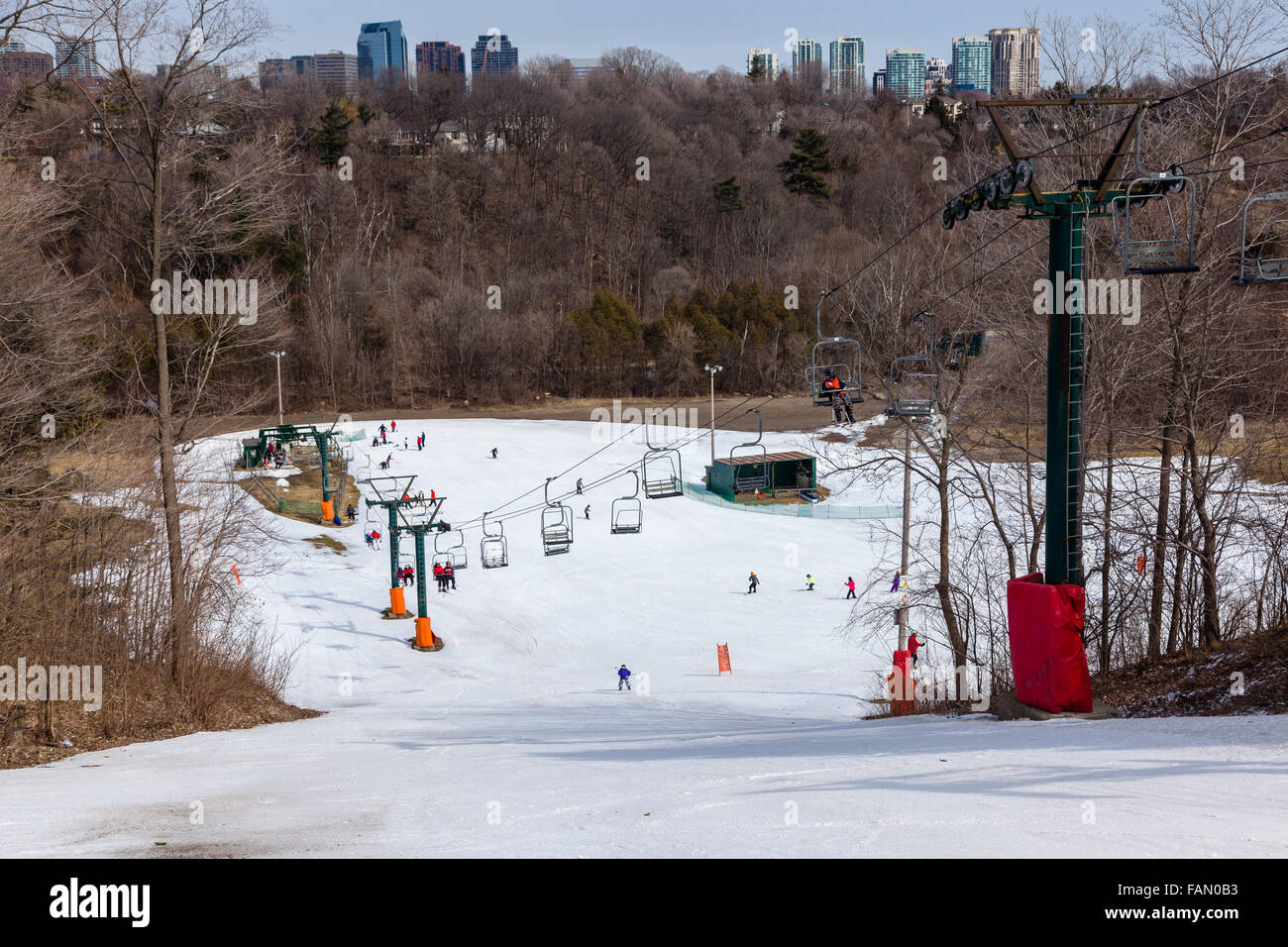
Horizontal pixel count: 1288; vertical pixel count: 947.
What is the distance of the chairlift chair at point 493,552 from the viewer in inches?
1188

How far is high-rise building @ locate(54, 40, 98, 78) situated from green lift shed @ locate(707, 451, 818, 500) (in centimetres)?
3277

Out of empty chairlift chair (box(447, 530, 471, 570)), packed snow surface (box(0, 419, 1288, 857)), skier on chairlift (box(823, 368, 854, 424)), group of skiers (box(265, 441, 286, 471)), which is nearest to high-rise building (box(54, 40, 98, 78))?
packed snow surface (box(0, 419, 1288, 857))

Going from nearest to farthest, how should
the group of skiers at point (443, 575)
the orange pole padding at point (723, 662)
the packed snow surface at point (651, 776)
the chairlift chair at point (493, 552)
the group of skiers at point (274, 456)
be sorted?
1. the packed snow surface at point (651, 776)
2. the orange pole padding at point (723, 662)
3. the chairlift chair at point (493, 552)
4. the group of skiers at point (443, 575)
5. the group of skiers at point (274, 456)

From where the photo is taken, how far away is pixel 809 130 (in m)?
92.6

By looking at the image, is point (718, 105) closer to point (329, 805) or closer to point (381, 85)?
point (381, 85)

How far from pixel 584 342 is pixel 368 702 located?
53543 mm

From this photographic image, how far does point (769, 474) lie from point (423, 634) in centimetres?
2297

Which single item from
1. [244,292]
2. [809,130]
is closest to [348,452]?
[244,292]

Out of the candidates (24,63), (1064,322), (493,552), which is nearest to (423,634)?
(493,552)

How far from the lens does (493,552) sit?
116 ft

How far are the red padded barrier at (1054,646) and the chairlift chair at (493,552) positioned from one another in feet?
69.4

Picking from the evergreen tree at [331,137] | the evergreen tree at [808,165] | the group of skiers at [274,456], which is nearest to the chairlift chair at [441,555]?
the group of skiers at [274,456]

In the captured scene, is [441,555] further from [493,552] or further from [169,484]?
[169,484]

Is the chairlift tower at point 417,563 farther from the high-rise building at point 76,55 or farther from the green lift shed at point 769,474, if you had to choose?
the green lift shed at point 769,474
